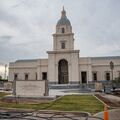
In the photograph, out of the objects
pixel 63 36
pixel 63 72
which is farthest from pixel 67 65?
pixel 63 36

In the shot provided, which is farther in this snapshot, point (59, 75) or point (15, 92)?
point (59, 75)

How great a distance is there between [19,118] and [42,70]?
202 feet

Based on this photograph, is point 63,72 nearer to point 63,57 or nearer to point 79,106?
point 63,57

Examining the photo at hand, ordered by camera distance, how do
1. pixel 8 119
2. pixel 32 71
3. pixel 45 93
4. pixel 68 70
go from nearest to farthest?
pixel 8 119 < pixel 45 93 < pixel 68 70 < pixel 32 71

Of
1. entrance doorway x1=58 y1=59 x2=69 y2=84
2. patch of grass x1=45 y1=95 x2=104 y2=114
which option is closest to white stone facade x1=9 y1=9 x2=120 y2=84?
entrance doorway x1=58 y1=59 x2=69 y2=84

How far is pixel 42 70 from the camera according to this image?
71.8 meters

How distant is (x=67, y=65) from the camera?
70688 millimetres

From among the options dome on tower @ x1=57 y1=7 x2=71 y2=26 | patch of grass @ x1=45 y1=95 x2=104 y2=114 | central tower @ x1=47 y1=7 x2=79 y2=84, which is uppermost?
dome on tower @ x1=57 y1=7 x2=71 y2=26

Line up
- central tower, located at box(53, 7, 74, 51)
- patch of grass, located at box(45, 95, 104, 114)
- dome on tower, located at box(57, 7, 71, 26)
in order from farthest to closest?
dome on tower, located at box(57, 7, 71, 26) → central tower, located at box(53, 7, 74, 51) → patch of grass, located at box(45, 95, 104, 114)

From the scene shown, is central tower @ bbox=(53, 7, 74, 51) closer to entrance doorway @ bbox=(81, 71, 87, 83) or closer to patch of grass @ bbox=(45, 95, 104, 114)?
entrance doorway @ bbox=(81, 71, 87, 83)

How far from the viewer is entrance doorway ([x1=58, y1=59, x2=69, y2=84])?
70312mm

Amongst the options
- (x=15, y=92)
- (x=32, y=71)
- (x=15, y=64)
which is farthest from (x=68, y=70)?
(x=15, y=92)

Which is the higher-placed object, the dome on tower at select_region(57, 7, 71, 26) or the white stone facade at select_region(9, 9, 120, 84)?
the dome on tower at select_region(57, 7, 71, 26)

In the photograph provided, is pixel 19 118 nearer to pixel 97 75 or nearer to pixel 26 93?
pixel 26 93
